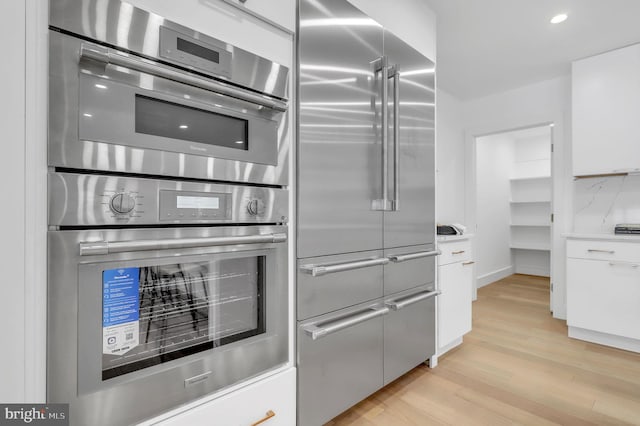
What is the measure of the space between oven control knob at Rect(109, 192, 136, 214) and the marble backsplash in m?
4.12

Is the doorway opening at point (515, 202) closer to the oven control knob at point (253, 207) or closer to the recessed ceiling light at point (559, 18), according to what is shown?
the recessed ceiling light at point (559, 18)

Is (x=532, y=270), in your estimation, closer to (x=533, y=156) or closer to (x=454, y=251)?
(x=533, y=156)

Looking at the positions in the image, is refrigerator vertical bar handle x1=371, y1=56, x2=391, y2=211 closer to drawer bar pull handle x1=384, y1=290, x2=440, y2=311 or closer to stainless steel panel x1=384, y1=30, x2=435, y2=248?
stainless steel panel x1=384, y1=30, x2=435, y2=248

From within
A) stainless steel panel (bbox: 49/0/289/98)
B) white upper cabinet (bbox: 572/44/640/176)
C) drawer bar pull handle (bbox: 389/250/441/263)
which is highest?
white upper cabinet (bbox: 572/44/640/176)

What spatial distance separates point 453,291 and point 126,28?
2543 millimetres

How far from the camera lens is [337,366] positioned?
152 centimetres

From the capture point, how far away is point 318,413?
1428mm

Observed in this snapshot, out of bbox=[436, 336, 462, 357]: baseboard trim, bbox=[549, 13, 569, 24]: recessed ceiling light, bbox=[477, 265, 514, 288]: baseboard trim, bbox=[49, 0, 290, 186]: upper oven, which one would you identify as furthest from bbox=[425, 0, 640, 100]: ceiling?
bbox=[477, 265, 514, 288]: baseboard trim

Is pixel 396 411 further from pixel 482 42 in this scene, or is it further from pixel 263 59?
pixel 482 42

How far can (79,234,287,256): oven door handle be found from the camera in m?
0.82

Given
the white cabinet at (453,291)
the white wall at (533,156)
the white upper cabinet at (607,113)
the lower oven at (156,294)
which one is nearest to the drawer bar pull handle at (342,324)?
the lower oven at (156,294)

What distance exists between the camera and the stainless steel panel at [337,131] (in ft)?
4.56

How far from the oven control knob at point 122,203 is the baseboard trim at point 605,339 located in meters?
3.72
